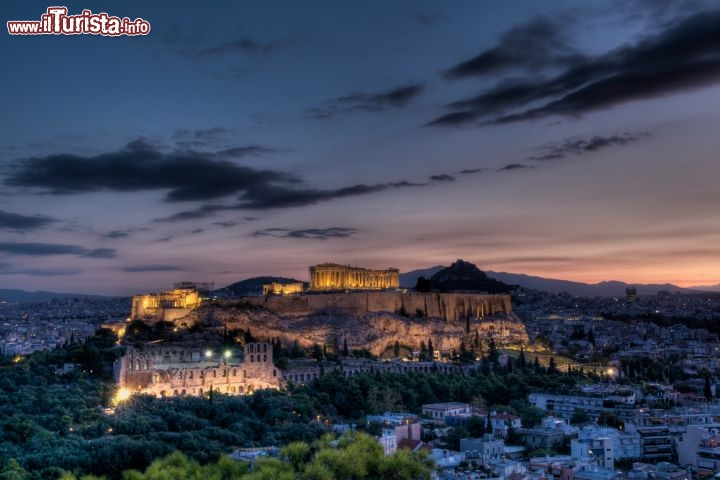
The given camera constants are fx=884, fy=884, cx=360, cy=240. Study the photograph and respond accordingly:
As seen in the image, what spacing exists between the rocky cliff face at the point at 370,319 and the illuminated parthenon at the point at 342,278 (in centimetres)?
409

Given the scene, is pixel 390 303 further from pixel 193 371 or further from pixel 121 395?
pixel 121 395

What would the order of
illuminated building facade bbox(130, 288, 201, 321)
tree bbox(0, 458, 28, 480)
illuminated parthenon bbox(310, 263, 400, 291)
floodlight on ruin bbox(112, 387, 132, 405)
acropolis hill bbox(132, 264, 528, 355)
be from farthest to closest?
illuminated parthenon bbox(310, 263, 400, 291) < illuminated building facade bbox(130, 288, 201, 321) < acropolis hill bbox(132, 264, 528, 355) < floodlight on ruin bbox(112, 387, 132, 405) < tree bbox(0, 458, 28, 480)

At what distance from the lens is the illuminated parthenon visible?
56.8 meters

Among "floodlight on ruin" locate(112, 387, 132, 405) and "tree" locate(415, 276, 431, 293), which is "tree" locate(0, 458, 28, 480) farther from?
"tree" locate(415, 276, 431, 293)

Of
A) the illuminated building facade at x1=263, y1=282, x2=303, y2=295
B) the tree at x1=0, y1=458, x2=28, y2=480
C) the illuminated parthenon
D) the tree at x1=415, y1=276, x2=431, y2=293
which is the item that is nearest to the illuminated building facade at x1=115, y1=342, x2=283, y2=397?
the tree at x1=0, y1=458, x2=28, y2=480

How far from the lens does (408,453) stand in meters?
18.2

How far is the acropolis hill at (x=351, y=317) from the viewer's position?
4481 centimetres

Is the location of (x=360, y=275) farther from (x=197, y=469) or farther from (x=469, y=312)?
(x=197, y=469)

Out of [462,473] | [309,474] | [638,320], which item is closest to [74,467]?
[309,474]

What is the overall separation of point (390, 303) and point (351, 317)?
4884 millimetres

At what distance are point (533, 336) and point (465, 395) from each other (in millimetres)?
26210

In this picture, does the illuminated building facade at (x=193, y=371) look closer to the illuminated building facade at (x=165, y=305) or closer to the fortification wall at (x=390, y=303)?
the illuminated building facade at (x=165, y=305)

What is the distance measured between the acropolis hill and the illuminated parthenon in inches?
130

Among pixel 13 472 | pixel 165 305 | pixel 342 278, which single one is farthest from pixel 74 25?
pixel 342 278
